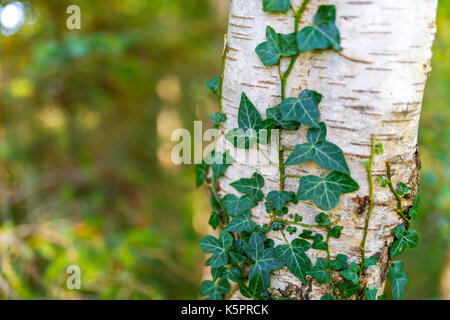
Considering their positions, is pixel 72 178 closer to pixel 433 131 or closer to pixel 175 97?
pixel 175 97

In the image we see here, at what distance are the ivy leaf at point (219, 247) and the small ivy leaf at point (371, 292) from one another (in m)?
0.37

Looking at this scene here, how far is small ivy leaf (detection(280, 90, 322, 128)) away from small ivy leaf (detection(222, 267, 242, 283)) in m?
0.45

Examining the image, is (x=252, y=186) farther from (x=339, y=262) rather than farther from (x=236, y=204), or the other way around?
(x=339, y=262)

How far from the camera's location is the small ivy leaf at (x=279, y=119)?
0.78 metres

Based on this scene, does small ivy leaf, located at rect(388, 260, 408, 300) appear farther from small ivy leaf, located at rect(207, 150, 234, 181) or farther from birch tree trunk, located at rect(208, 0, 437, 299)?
small ivy leaf, located at rect(207, 150, 234, 181)

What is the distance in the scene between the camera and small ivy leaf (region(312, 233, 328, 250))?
2.64ft

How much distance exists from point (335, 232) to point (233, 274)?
0.31 meters

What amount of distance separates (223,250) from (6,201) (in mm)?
2159

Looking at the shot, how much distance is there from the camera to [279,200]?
2.69 feet

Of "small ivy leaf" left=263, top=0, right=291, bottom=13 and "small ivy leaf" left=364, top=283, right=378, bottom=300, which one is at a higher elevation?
"small ivy leaf" left=263, top=0, right=291, bottom=13

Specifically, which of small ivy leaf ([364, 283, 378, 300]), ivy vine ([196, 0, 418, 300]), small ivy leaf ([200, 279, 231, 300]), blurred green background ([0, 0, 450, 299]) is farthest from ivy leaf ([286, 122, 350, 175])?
blurred green background ([0, 0, 450, 299])

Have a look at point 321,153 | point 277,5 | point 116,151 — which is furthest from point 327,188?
point 116,151

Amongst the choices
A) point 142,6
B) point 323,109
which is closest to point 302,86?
point 323,109

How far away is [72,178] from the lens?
123 inches
